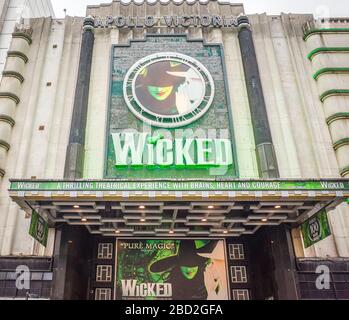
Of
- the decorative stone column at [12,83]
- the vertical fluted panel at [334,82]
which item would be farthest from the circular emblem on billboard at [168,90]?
the vertical fluted panel at [334,82]

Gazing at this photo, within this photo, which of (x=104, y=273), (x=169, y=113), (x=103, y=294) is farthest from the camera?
(x=169, y=113)

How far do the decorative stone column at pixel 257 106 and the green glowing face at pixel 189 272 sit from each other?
7.93 m

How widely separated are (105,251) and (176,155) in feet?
27.9

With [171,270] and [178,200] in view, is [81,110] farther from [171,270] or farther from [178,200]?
[171,270]

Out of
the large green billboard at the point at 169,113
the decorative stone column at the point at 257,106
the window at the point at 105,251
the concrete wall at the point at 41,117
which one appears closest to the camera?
the concrete wall at the point at 41,117

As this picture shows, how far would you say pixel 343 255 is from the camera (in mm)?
22531

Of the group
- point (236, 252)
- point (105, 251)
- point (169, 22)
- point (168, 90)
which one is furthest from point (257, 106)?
point (105, 251)

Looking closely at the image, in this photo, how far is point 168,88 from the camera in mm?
27391

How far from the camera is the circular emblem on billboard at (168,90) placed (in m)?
26.4

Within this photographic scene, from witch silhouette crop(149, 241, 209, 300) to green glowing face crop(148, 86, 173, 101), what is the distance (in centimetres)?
1077


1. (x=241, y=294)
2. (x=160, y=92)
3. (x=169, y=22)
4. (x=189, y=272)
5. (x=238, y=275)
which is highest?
(x=169, y=22)

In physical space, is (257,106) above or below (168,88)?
below

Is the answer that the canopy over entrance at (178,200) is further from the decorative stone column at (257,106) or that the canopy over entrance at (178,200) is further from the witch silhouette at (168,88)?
the witch silhouette at (168,88)
